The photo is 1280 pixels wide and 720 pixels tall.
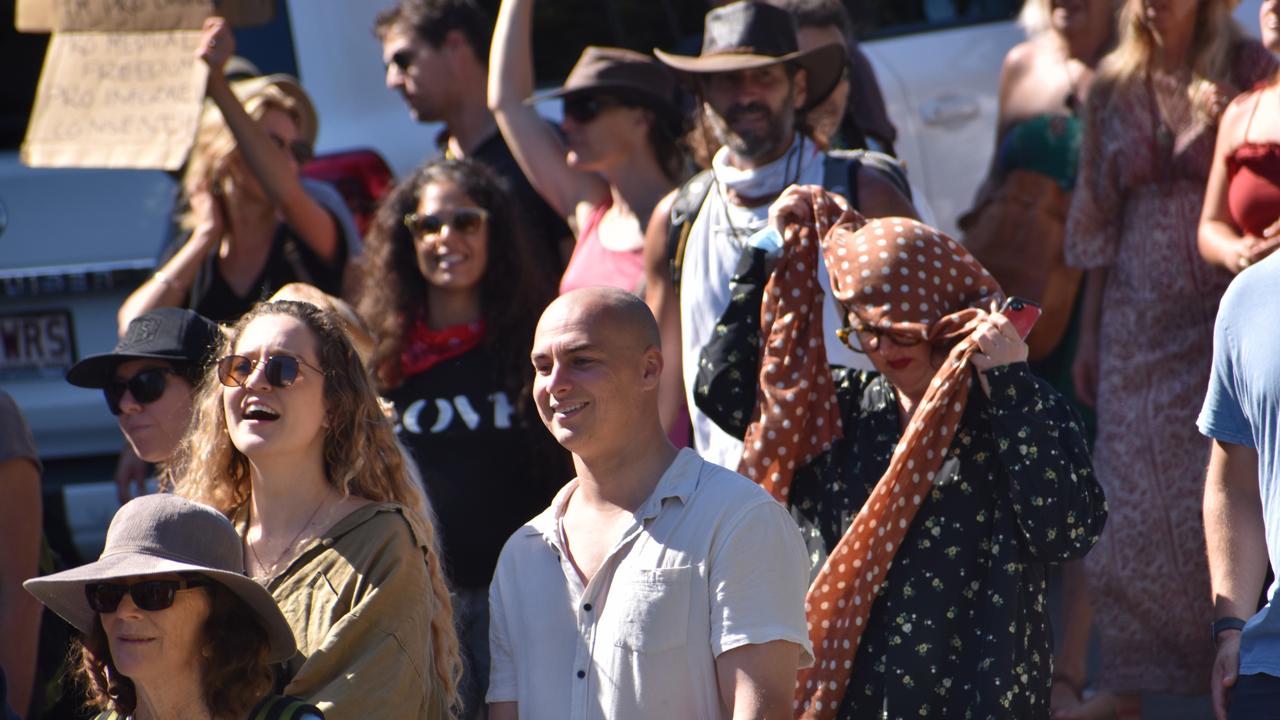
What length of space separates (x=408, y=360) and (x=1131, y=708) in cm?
231

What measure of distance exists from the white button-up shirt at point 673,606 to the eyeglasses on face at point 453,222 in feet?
6.48

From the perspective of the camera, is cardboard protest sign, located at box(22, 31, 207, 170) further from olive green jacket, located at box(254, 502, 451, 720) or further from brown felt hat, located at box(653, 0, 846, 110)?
olive green jacket, located at box(254, 502, 451, 720)

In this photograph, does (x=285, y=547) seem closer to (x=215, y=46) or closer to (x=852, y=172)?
(x=852, y=172)

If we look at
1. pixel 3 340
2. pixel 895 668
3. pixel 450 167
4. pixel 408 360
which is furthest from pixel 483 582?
pixel 3 340

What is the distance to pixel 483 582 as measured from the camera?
186 inches

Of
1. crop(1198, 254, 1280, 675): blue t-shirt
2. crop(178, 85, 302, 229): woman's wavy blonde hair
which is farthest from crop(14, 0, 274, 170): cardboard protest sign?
crop(1198, 254, 1280, 675): blue t-shirt

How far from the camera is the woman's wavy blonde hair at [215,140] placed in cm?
560

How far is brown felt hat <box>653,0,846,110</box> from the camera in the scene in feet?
15.0

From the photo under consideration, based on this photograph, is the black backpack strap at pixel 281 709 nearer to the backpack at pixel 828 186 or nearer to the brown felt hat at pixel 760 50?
the backpack at pixel 828 186

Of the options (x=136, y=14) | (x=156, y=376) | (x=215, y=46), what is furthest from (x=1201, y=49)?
(x=136, y=14)

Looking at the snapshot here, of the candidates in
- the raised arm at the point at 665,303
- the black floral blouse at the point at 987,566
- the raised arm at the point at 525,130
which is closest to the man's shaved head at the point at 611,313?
the black floral blouse at the point at 987,566

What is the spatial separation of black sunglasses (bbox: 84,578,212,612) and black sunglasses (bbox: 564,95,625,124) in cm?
253

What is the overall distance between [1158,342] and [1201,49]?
2.79 feet

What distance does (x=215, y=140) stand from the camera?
224 inches
